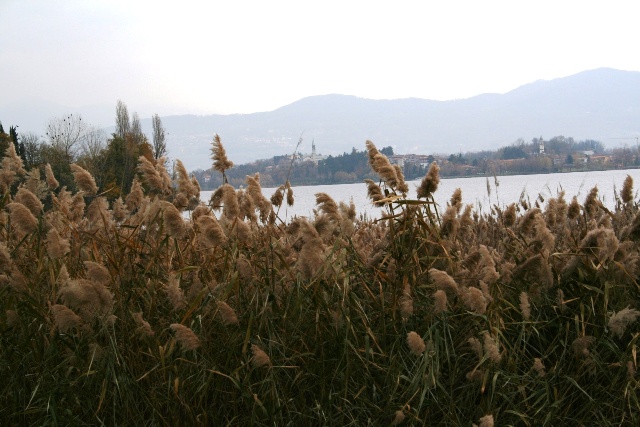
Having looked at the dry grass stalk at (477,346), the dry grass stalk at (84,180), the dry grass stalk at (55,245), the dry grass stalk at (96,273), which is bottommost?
the dry grass stalk at (477,346)

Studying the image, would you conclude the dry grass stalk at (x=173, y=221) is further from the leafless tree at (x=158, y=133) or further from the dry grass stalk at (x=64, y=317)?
the leafless tree at (x=158, y=133)

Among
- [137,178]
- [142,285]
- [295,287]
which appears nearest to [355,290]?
[295,287]

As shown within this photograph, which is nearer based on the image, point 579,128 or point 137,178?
point 137,178

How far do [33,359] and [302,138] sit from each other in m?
1.92

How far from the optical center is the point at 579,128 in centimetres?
8612

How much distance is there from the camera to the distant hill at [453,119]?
55350 millimetres

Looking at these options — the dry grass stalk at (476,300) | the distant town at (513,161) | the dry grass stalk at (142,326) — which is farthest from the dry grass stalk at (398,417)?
the distant town at (513,161)

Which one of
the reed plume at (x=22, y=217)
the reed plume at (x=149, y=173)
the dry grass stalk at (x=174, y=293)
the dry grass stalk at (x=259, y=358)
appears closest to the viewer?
the dry grass stalk at (x=259, y=358)

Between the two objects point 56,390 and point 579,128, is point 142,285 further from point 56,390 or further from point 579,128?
point 579,128

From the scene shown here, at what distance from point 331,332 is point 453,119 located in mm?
92985

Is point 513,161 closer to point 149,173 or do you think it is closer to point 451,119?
point 149,173

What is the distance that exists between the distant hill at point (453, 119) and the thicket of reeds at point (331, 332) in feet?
86.5

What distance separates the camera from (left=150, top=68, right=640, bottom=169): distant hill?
55.4 m

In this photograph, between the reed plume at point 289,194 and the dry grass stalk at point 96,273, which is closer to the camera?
the dry grass stalk at point 96,273
